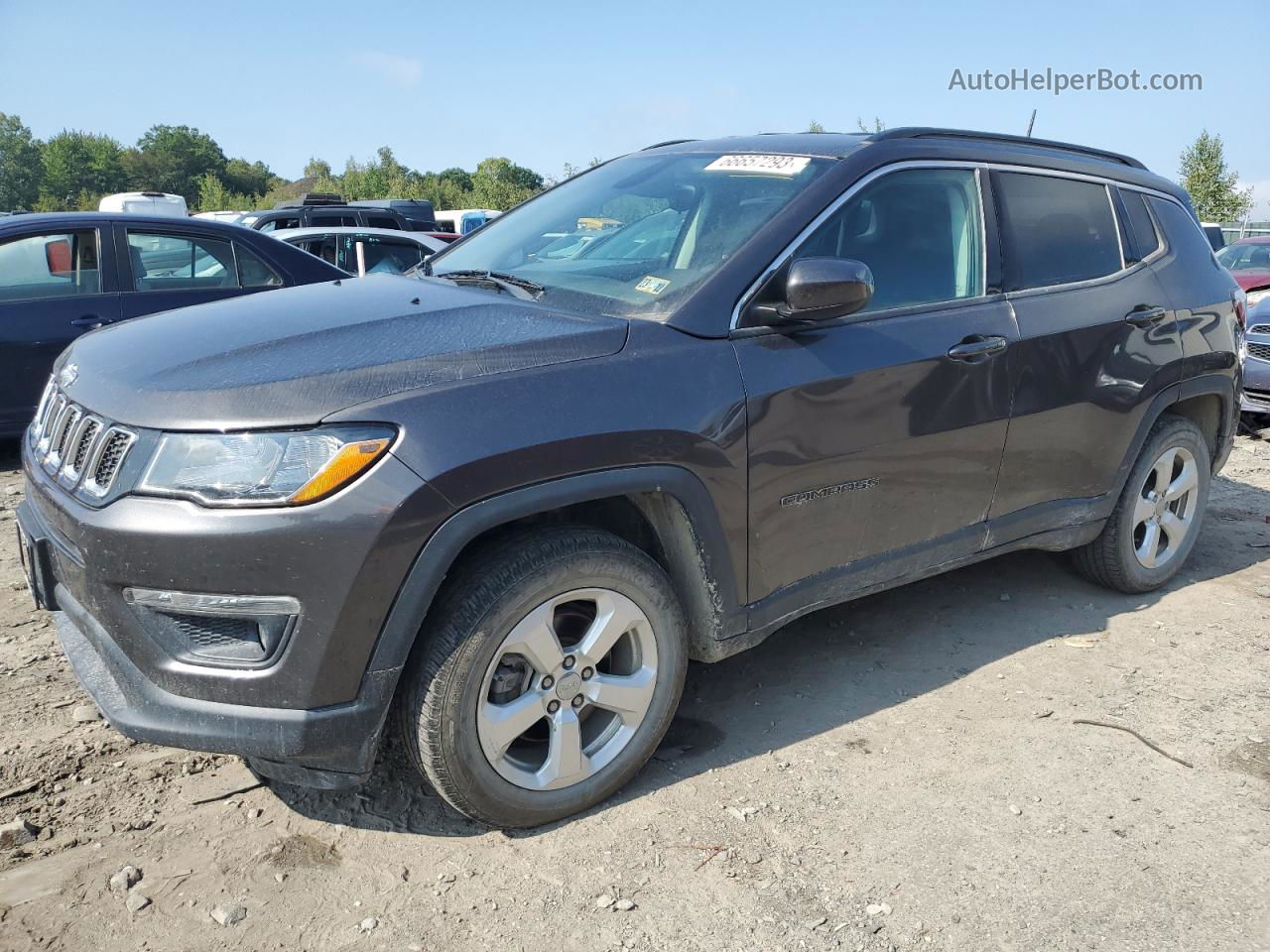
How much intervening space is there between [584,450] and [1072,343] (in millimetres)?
2138

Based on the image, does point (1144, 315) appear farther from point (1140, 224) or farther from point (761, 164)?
point (761, 164)

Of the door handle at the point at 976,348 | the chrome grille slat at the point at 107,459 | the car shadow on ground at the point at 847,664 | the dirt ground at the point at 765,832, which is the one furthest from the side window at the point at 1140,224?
the chrome grille slat at the point at 107,459

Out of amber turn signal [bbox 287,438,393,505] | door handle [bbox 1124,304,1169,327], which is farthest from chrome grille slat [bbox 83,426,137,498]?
door handle [bbox 1124,304,1169,327]

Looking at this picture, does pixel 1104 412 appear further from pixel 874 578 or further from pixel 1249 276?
pixel 1249 276

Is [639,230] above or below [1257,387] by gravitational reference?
above

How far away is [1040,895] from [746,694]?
3.99 ft

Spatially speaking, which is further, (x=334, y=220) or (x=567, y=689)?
(x=334, y=220)

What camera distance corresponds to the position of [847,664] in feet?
12.4

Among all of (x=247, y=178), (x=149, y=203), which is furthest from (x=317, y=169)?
(x=149, y=203)

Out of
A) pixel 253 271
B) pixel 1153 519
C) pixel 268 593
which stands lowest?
pixel 1153 519

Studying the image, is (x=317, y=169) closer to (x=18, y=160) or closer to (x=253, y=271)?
(x=18, y=160)

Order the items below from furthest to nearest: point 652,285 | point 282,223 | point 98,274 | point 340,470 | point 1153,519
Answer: point 282,223 < point 98,274 < point 1153,519 < point 652,285 < point 340,470

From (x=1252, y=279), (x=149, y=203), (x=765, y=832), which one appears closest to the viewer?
(x=765, y=832)

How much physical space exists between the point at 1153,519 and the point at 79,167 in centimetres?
10191
